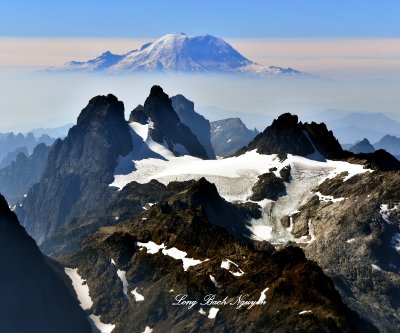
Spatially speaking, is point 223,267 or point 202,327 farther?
point 223,267

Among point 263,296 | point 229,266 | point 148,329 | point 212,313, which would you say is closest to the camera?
point 263,296

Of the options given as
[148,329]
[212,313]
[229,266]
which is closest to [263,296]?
[212,313]

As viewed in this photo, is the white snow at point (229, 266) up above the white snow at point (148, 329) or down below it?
above

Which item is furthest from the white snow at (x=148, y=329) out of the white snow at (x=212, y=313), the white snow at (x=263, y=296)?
the white snow at (x=263, y=296)

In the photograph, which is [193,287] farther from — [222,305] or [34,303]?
[34,303]

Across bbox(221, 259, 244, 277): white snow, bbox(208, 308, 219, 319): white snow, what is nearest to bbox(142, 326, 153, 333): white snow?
bbox(208, 308, 219, 319): white snow

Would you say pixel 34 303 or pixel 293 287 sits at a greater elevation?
pixel 293 287

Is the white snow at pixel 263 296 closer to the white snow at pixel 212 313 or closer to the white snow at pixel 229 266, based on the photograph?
the white snow at pixel 212 313

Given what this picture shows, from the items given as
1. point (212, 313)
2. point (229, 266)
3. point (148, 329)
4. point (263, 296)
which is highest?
point (229, 266)

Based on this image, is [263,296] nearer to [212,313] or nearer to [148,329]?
[212,313]

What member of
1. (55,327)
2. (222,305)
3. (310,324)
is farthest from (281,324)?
(55,327)

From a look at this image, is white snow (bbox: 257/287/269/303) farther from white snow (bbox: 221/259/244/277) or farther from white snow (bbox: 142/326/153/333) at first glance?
white snow (bbox: 142/326/153/333)
